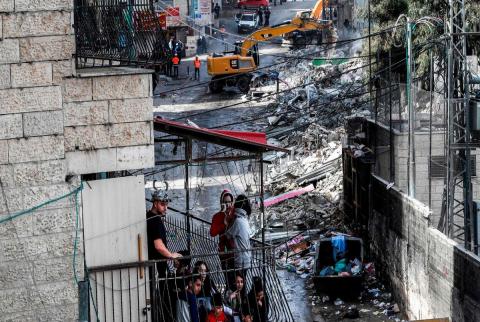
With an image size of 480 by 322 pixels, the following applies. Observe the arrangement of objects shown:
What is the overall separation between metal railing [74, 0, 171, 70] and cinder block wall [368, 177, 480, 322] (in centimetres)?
639

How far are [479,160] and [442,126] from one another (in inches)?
70.5

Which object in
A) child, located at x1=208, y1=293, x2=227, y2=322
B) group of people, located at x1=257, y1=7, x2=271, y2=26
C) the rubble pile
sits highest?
group of people, located at x1=257, y1=7, x2=271, y2=26

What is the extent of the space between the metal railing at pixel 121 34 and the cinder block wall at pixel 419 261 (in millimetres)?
6386

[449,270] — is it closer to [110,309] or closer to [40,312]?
[110,309]

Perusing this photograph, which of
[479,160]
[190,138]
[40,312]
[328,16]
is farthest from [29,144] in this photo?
[328,16]

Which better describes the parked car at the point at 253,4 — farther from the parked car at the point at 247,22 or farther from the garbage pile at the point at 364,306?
the garbage pile at the point at 364,306

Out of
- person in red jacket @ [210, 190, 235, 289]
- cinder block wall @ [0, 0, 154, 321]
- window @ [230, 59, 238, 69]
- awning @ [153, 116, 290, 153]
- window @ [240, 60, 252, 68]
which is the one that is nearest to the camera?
cinder block wall @ [0, 0, 154, 321]

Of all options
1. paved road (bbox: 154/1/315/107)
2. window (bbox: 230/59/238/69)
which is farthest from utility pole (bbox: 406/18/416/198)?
window (bbox: 230/59/238/69)

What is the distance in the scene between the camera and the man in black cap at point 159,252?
1167 centimetres

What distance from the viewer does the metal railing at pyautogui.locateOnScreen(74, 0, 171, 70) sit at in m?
11.8

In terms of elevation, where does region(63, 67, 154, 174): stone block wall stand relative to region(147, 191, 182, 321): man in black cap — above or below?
above

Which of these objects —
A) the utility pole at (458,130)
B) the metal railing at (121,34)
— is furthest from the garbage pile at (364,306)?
the metal railing at (121,34)

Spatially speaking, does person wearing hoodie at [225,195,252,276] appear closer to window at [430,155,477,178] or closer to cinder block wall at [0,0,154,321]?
cinder block wall at [0,0,154,321]

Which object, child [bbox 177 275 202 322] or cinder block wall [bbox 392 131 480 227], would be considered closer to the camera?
child [bbox 177 275 202 322]
